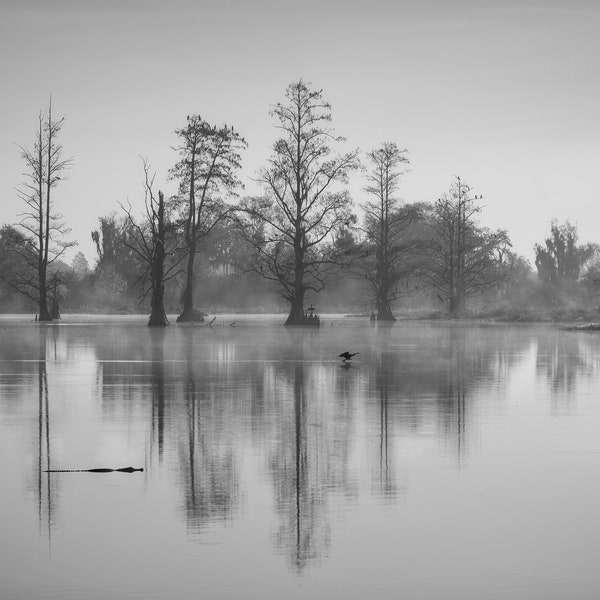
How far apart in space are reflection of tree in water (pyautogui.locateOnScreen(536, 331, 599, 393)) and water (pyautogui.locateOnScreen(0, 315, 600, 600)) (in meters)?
1.32

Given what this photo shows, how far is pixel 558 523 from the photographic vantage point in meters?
9.52

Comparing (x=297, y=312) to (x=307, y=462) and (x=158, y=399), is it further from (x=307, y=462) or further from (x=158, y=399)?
(x=307, y=462)

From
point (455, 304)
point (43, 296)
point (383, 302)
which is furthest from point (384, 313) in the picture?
point (43, 296)

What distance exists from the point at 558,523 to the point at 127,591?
375 cm

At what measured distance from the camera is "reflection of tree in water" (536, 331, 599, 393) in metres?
24.6

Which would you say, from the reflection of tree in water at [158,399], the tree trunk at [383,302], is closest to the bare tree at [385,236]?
the tree trunk at [383,302]

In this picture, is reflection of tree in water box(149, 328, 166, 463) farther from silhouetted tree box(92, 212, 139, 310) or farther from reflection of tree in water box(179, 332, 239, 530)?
silhouetted tree box(92, 212, 139, 310)

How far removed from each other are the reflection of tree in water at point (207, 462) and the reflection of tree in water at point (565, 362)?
737cm

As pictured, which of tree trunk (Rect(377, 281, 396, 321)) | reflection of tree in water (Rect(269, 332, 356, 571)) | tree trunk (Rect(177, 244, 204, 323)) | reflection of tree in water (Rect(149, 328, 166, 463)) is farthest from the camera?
tree trunk (Rect(377, 281, 396, 321))

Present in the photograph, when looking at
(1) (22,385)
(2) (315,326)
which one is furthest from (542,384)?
(2) (315,326)

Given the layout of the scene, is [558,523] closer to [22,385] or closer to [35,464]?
[35,464]

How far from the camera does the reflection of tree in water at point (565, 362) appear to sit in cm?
2458

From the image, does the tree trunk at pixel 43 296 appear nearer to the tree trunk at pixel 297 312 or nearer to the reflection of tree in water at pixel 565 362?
the tree trunk at pixel 297 312

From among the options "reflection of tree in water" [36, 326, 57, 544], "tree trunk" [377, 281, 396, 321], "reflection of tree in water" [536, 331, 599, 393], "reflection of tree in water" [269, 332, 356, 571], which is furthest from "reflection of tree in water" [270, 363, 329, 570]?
"tree trunk" [377, 281, 396, 321]
